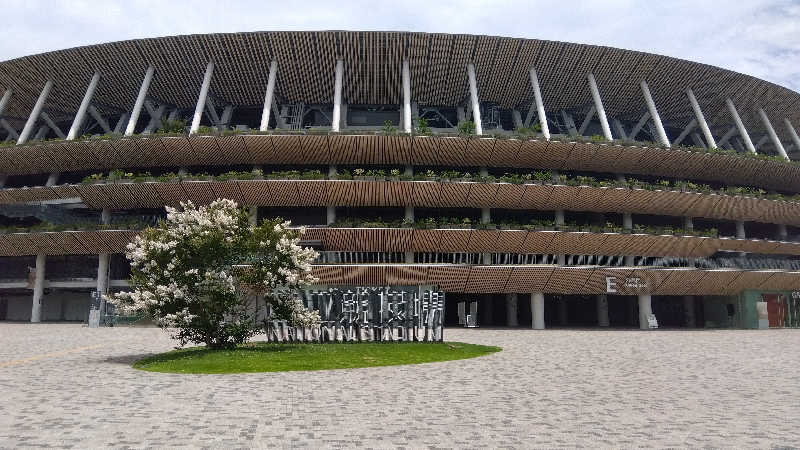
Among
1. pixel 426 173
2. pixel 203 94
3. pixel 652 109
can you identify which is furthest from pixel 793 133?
pixel 203 94

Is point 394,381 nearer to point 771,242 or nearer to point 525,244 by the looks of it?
point 525,244

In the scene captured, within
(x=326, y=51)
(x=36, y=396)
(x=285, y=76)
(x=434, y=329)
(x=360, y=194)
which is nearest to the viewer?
(x=36, y=396)

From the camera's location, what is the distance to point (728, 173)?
42000 mm

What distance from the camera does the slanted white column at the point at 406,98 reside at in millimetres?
37719

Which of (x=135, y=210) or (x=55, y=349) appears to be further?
(x=135, y=210)

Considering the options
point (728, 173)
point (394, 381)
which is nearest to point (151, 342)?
point (394, 381)

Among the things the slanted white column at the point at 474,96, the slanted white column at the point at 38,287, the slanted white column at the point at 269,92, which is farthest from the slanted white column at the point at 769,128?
the slanted white column at the point at 38,287

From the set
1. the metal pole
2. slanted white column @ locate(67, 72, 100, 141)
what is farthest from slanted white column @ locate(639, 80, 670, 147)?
slanted white column @ locate(67, 72, 100, 141)

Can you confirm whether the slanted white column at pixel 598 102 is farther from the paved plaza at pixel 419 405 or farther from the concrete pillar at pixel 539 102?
the paved plaza at pixel 419 405

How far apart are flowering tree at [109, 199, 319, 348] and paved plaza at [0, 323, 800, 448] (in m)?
2.25

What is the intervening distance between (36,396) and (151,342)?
13954mm

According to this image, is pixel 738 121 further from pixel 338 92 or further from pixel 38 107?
pixel 38 107

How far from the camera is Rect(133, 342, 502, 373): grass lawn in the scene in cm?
1486

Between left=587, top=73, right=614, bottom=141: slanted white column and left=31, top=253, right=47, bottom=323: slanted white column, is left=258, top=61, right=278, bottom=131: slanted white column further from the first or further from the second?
left=587, top=73, right=614, bottom=141: slanted white column
